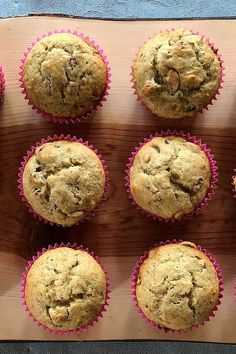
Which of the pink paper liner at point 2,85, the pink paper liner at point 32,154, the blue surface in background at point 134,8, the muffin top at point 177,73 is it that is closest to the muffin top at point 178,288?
the pink paper liner at point 32,154

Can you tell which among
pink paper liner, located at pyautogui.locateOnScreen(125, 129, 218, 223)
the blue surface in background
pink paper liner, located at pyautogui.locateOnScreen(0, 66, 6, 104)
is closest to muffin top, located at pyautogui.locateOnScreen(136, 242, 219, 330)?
pink paper liner, located at pyautogui.locateOnScreen(125, 129, 218, 223)

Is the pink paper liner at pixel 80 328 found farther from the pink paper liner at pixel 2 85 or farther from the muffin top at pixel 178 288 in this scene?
the pink paper liner at pixel 2 85

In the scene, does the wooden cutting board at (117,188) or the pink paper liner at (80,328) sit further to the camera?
the wooden cutting board at (117,188)

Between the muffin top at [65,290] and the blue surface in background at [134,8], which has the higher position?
the blue surface in background at [134,8]

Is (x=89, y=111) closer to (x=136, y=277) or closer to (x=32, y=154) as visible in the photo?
Answer: (x=32, y=154)

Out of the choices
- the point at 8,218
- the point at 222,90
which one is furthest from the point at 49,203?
the point at 222,90

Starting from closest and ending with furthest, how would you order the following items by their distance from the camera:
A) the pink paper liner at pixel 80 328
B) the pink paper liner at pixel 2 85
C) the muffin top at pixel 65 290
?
1. the muffin top at pixel 65 290
2. the pink paper liner at pixel 80 328
3. the pink paper liner at pixel 2 85

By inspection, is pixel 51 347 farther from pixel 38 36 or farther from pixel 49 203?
pixel 38 36

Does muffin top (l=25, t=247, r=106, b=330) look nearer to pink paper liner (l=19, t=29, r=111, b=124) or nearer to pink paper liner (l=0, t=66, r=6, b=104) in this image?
pink paper liner (l=19, t=29, r=111, b=124)
